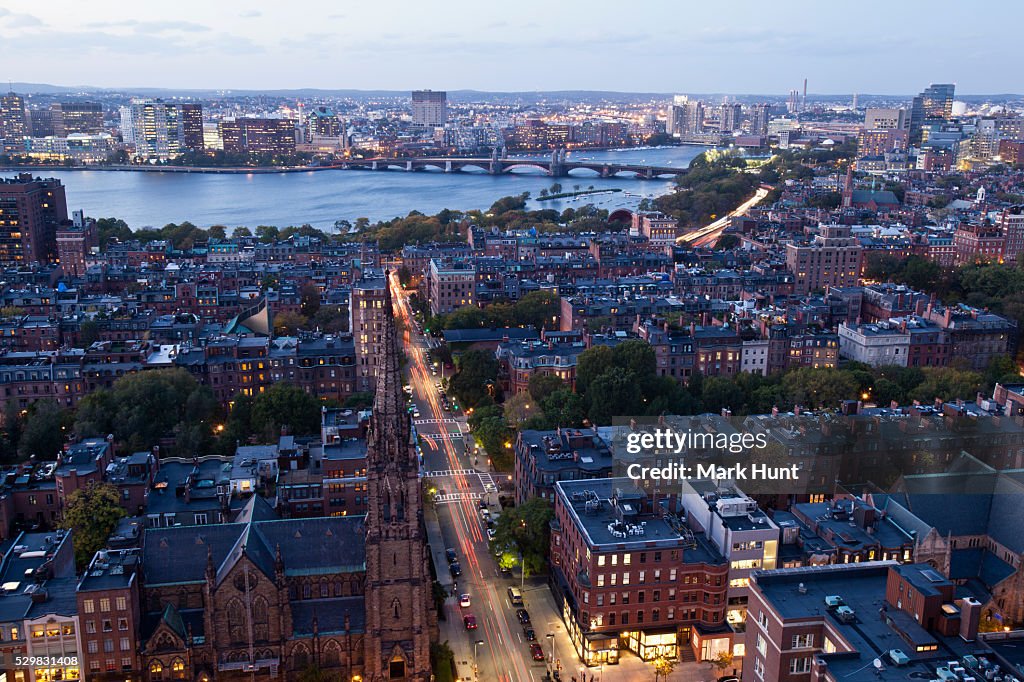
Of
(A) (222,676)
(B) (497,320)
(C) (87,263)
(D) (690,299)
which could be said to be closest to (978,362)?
(D) (690,299)

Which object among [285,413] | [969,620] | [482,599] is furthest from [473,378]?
[969,620]

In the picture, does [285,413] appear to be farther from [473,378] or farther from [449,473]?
[473,378]

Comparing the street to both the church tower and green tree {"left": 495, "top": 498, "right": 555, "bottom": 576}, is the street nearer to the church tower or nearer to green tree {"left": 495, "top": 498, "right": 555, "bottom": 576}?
green tree {"left": 495, "top": 498, "right": 555, "bottom": 576}

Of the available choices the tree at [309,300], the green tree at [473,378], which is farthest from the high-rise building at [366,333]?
the tree at [309,300]

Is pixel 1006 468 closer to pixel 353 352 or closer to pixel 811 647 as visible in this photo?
pixel 811 647

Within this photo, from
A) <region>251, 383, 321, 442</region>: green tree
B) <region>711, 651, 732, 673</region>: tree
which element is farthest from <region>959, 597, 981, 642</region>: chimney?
<region>251, 383, 321, 442</region>: green tree

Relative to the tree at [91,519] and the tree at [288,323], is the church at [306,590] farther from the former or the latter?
the tree at [288,323]
